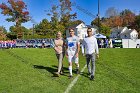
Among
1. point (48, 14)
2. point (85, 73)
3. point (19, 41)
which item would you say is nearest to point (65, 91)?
point (85, 73)

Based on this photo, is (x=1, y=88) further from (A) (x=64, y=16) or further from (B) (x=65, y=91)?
(A) (x=64, y=16)

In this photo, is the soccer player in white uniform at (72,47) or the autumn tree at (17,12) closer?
the soccer player in white uniform at (72,47)

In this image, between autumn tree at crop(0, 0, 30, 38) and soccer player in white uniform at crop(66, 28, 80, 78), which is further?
autumn tree at crop(0, 0, 30, 38)

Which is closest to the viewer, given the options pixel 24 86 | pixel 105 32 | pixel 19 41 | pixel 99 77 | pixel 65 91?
pixel 65 91

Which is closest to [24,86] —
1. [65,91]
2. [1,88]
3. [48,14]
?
[1,88]

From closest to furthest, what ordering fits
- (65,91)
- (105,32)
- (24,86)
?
1. (65,91)
2. (24,86)
3. (105,32)

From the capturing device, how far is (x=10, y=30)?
72750 mm

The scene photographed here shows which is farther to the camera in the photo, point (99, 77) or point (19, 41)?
point (19, 41)

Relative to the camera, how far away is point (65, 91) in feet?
33.6

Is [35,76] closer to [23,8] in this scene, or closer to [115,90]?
[115,90]

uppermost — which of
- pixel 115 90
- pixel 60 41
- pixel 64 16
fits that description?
pixel 64 16

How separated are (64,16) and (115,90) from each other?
68.7 meters

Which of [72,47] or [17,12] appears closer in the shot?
[72,47]

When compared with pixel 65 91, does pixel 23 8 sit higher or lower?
higher
